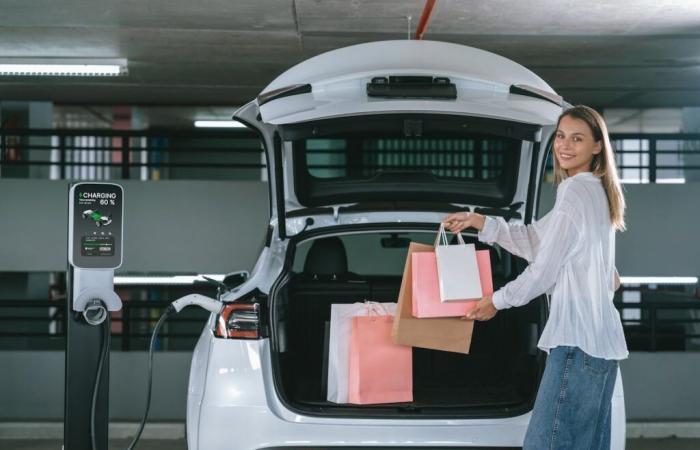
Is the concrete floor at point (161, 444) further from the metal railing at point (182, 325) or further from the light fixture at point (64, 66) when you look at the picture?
the light fixture at point (64, 66)

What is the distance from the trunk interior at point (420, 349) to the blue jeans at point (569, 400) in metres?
0.64

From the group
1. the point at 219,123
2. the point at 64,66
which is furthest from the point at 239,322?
the point at 219,123

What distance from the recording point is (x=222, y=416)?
8.80ft

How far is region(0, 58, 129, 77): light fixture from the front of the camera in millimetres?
6506

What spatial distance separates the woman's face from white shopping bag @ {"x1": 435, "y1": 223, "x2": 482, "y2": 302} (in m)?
0.45

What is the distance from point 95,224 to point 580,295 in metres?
2.00

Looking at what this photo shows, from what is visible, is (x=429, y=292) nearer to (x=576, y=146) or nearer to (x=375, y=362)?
(x=375, y=362)

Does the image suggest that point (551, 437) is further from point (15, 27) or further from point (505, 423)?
point (15, 27)

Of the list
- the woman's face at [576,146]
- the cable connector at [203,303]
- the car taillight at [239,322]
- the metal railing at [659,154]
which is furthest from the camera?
the metal railing at [659,154]

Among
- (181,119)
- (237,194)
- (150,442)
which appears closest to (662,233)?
(237,194)

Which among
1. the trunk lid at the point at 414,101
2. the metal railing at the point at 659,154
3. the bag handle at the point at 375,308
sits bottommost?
the bag handle at the point at 375,308

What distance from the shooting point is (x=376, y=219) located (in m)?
3.30

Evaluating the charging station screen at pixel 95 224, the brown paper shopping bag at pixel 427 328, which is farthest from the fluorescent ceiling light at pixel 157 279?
the brown paper shopping bag at pixel 427 328

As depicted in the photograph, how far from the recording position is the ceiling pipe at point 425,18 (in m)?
4.78
